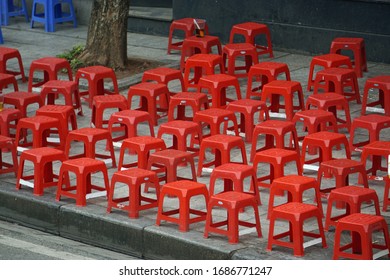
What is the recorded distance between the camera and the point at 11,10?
75.9 ft

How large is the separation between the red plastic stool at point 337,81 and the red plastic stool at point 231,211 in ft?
15.2

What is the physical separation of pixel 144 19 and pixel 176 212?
9573 millimetres

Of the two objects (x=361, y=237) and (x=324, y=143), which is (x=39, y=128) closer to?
(x=324, y=143)

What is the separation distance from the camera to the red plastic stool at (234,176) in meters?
12.4

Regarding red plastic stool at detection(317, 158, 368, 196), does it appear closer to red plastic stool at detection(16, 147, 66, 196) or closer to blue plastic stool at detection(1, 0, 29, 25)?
red plastic stool at detection(16, 147, 66, 196)

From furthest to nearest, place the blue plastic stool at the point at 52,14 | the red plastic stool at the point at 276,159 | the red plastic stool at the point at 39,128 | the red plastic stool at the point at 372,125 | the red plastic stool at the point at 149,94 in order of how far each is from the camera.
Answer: the blue plastic stool at the point at 52,14, the red plastic stool at the point at 149,94, the red plastic stool at the point at 39,128, the red plastic stool at the point at 372,125, the red plastic stool at the point at 276,159

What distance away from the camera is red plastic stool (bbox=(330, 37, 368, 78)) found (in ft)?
59.3

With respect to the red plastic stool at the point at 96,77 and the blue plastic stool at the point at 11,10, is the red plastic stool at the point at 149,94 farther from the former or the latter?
the blue plastic stool at the point at 11,10

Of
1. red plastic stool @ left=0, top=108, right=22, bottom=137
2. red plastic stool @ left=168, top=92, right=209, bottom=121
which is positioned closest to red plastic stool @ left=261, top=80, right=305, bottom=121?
red plastic stool @ left=168, top=92, right=209, bottom=121

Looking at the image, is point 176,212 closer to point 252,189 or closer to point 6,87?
point 252,189

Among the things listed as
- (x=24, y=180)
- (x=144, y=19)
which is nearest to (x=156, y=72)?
(x=24, y=180)

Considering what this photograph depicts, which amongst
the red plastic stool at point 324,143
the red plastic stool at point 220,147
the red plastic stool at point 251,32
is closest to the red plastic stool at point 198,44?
the red plastic stool at point 251,32

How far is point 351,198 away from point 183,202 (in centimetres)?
169

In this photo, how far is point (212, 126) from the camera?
47.2 feet
